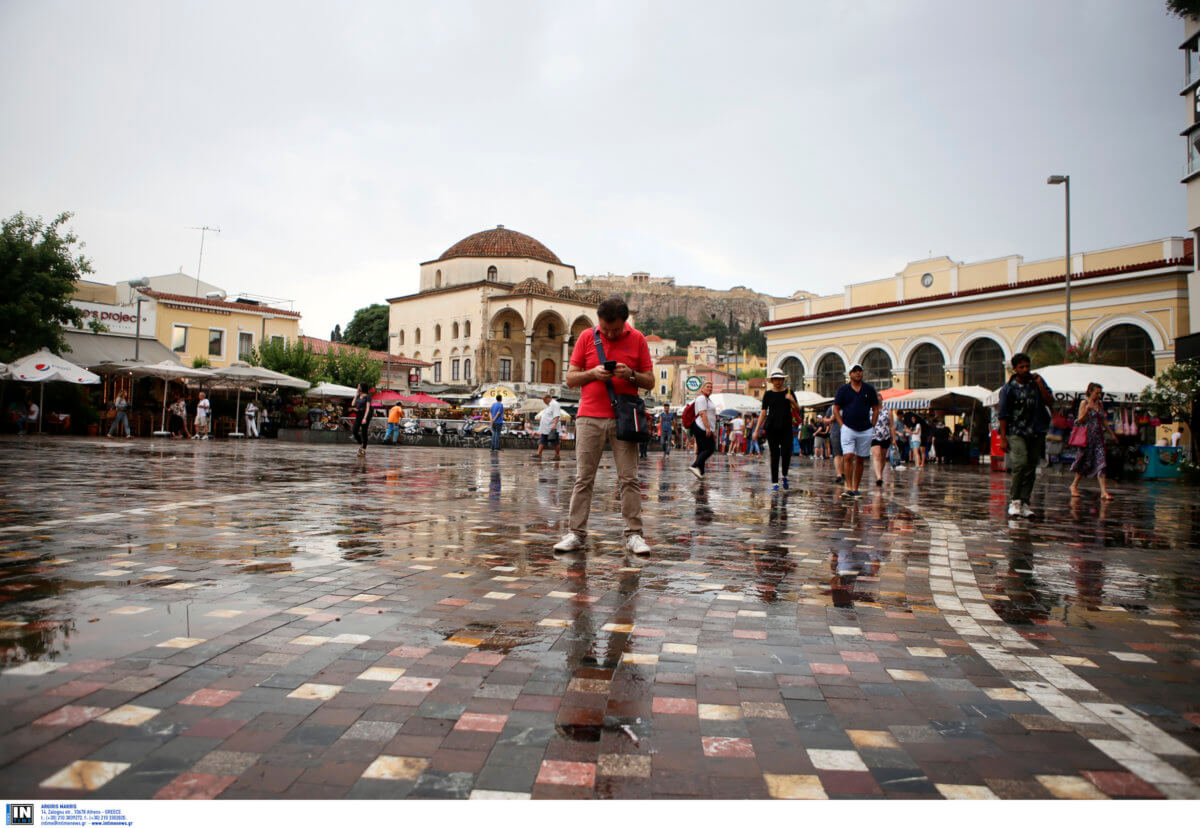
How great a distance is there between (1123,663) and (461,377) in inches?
2709

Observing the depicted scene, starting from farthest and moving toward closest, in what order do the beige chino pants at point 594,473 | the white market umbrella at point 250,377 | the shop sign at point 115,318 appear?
the shop sign at point 115,318 → the white market umbrella at point 250,377 → the beige chino pants at point 594,473

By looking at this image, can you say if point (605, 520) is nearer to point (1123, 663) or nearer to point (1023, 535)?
point (1023, 535)

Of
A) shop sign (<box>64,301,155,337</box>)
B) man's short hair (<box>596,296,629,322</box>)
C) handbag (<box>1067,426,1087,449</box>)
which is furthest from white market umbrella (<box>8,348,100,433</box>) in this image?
handbag (<box>1067,426,1087,449</box>)

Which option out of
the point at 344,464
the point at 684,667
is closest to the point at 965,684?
the point at 684,667

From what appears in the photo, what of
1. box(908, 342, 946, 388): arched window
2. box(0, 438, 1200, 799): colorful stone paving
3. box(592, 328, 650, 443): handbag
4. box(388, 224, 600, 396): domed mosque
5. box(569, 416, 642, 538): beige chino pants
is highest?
box(388, 224, 600, 396): domed mosque

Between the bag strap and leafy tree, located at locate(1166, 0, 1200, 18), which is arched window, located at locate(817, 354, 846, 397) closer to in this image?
leafy tree, located at locate(1166, 0, 1200, 18)

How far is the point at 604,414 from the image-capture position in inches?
220

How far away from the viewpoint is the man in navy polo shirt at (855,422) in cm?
1013

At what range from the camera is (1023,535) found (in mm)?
6934

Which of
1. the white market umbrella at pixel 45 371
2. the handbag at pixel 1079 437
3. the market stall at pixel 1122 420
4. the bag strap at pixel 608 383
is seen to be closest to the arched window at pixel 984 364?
the market stall at pixel 1122 420

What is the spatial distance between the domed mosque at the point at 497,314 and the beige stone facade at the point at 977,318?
26407 millimetres

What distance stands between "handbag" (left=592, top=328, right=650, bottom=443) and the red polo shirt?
0.04 meters

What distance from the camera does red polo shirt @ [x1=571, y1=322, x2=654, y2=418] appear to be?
220 inches

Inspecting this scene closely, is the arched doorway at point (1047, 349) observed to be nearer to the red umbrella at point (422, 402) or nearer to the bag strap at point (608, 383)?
the bag strap at point (608, 383)
